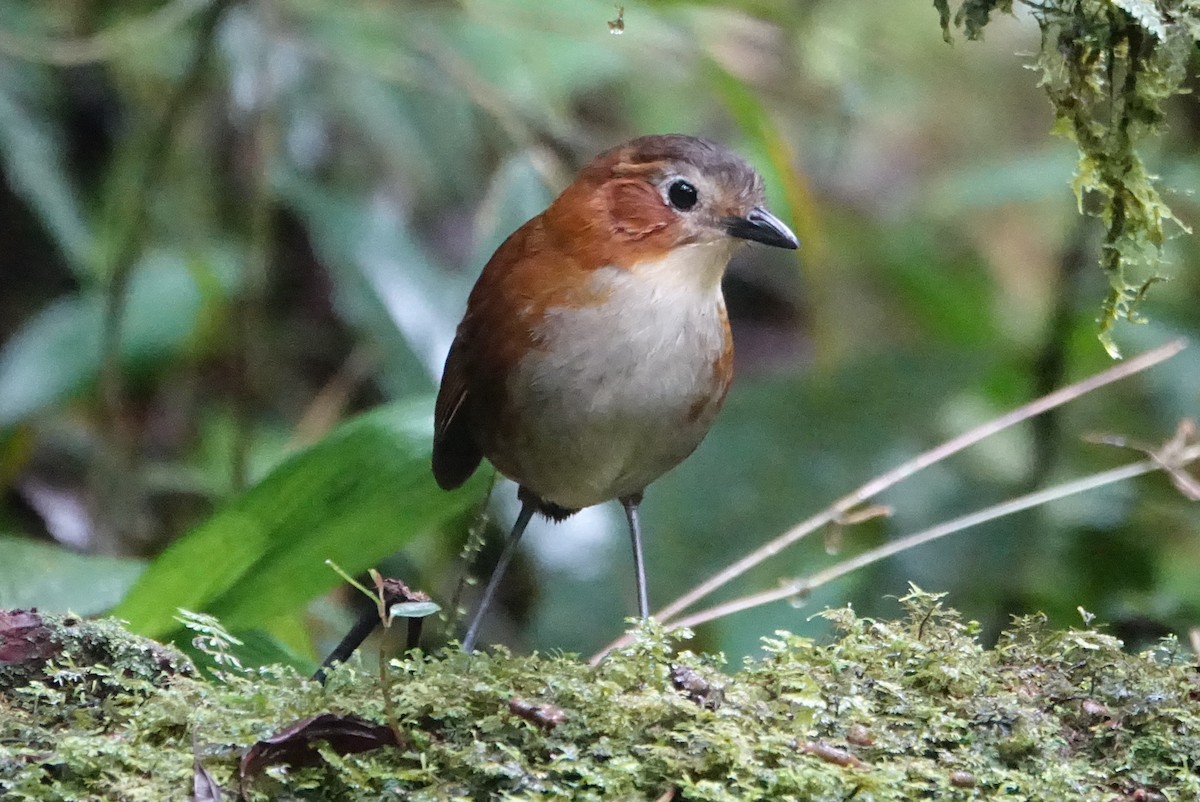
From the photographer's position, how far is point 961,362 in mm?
4270

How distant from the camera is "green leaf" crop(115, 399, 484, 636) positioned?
2.35 m

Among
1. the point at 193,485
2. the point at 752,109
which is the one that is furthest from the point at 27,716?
the point at 193,485

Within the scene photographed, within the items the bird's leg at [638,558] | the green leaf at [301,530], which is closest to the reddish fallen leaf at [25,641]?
the green leaf at [301,530]

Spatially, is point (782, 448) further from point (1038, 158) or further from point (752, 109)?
point (1038, 158)

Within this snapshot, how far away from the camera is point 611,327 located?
2545mm

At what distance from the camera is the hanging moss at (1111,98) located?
195cm

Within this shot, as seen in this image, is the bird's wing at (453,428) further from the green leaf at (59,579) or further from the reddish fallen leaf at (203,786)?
the reddish fallen leaf at (203,786)

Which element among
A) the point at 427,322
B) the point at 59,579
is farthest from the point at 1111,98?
the point at 427,322

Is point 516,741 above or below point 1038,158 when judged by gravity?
below

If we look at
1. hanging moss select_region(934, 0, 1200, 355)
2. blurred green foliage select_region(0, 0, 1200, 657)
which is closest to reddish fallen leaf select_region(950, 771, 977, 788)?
hanging moss select_region(934, 0, 1200, 355)

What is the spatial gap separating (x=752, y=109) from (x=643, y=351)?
116 cm

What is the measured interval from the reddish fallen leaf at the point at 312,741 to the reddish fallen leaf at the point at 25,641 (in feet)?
1.26

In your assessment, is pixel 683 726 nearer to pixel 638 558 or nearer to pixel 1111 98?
pixel 1111 98

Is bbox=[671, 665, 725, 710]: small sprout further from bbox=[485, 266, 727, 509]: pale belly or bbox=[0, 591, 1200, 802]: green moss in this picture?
bbox=[485, 266, 727, 509]: pale belly
